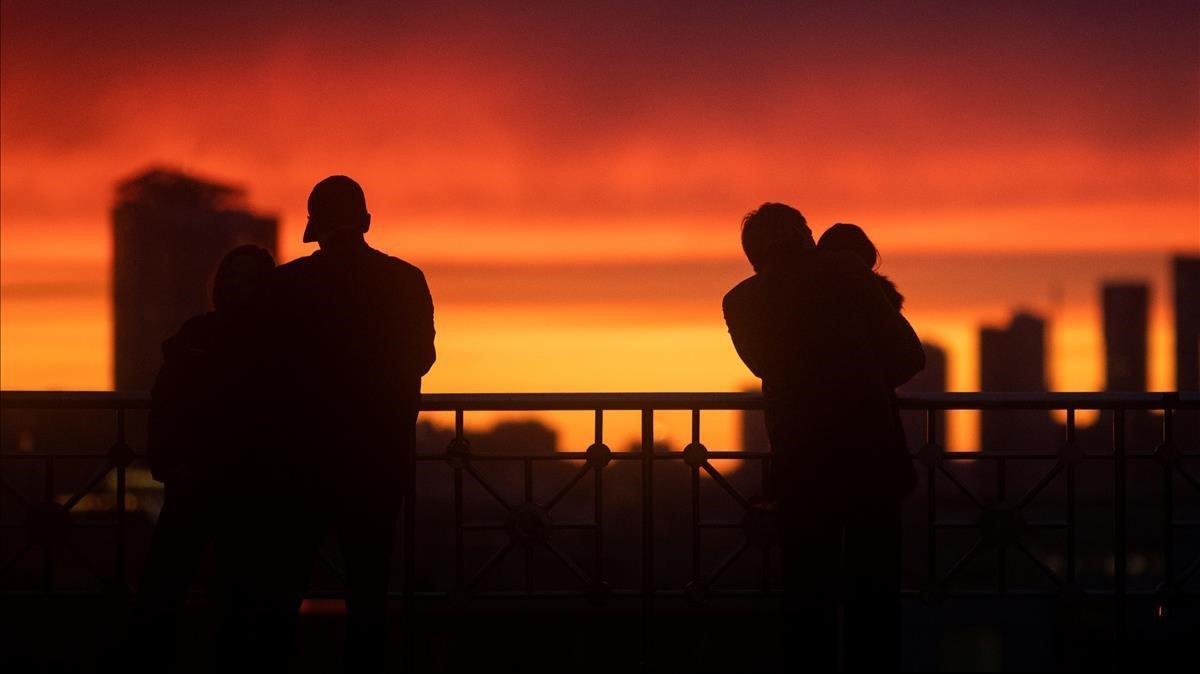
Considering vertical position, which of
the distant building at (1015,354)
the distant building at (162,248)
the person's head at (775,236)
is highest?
the distant building at (162,248)

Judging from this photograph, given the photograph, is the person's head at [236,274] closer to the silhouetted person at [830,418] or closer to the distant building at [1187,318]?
the silhouetted person at [830,418]

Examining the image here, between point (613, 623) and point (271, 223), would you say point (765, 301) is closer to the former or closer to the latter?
point (613, 623)

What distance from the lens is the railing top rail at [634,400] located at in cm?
633

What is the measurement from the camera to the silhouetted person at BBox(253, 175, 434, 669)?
418 centimetres

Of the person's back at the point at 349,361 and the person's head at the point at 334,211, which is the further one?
the person's head at the point at 334,211

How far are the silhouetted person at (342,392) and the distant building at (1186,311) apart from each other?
430ft

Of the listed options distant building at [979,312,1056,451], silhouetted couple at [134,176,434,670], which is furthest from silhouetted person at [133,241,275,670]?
distant building at [979,312,1056,451]

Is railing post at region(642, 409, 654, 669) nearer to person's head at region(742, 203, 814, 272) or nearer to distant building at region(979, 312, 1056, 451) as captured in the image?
person's head at region(742, 203, 814, 272)

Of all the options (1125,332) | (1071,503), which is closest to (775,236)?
(1071,503)

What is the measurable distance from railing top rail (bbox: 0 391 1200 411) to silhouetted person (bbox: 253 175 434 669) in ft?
6.26

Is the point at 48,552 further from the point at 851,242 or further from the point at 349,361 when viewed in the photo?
the point at 851,242

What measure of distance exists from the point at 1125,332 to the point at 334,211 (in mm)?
191026

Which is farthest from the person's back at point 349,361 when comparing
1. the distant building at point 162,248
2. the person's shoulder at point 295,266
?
the distant building at point 162,248

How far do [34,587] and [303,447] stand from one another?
A: 3.28 metres
